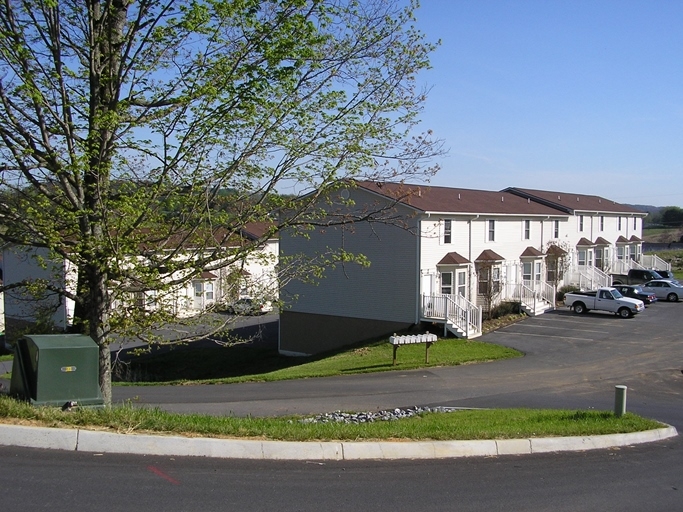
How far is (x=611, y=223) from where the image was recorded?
54.2 m

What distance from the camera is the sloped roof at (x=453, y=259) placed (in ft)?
107

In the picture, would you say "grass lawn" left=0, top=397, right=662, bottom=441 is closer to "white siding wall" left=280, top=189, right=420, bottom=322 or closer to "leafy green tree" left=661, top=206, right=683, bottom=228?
"white siding wall" left=280, top=189, right=420, bottom=322

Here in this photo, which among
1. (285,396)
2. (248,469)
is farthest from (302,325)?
(248,469)

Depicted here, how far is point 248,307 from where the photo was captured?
37.6 feet

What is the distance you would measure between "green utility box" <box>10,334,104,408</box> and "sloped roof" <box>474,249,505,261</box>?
95.2 ft

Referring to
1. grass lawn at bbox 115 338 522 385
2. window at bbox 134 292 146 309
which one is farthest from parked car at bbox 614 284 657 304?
window at bbox 134 292 146 309

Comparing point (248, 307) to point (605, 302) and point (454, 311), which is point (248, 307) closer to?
point (454, 311)

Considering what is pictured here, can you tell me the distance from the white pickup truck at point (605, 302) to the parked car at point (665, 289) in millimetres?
8635

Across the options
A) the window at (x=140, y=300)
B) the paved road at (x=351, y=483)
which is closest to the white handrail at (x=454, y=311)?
the paved road at (x=351, y=483)

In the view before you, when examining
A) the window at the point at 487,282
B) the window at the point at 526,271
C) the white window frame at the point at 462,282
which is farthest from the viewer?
the window at the point at 526,271

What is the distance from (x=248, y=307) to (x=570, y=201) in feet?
146

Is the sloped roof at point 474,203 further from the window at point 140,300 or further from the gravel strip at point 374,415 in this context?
the window at point 140,300

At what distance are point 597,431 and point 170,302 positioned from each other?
6906mm

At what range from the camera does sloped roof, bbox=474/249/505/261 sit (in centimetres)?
3543
